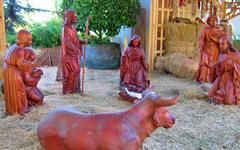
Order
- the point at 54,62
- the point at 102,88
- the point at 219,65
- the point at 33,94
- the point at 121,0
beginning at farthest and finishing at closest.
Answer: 1. the point at 54,62
2. the point at 121,0
3. the point at 102,88
4. the point at 219,65
5. the point at 33,94

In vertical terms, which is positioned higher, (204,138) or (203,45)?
(203,45)

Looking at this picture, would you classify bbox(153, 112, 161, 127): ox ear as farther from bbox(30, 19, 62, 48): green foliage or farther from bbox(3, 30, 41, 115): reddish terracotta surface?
bbox(30, 19, 62, 48): green foliage

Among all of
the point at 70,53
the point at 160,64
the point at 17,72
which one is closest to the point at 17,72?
the point at 17,72

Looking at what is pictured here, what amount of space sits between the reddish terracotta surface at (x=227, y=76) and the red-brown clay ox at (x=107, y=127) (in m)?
2.55

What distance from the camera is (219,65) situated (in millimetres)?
4125

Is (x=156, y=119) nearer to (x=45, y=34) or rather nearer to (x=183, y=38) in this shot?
(x=183, y=38)

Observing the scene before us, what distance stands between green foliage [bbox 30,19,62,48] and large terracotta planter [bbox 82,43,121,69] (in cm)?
95

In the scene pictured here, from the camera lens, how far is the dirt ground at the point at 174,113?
2789 millimetres

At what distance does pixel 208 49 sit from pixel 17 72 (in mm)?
3415

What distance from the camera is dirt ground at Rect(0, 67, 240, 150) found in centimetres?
279

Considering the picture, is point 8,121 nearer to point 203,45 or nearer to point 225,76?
point 225,76

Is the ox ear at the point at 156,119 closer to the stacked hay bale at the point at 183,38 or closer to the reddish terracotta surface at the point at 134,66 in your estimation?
the reddish terracotta surface at the point at 134,66

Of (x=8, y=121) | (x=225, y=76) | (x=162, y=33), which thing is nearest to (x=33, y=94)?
(x=8, y=121)

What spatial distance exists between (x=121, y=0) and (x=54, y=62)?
2.22m
